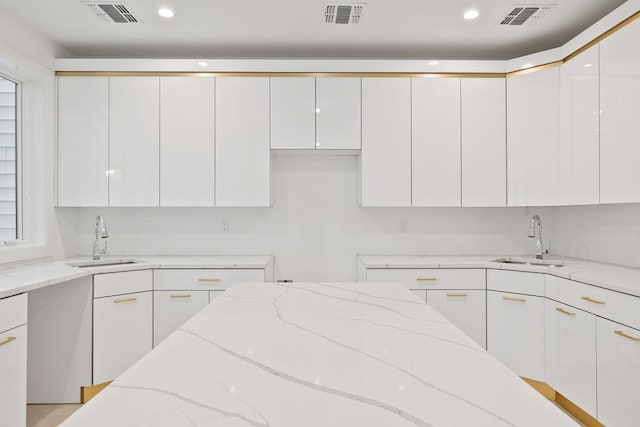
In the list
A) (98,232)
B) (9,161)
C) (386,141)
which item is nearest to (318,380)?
(386,141)

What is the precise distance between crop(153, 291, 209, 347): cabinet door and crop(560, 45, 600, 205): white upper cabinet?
2.83 m

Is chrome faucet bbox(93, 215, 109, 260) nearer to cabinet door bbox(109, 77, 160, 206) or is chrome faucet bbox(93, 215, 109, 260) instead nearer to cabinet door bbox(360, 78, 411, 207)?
cabinet door bbox(109, 77, 160, 206)

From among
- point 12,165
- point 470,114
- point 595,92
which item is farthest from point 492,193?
point 12,165

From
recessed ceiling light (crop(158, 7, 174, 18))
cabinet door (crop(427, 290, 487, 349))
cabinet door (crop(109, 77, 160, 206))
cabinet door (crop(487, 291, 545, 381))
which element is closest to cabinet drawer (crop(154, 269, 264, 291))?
cabinet door (crop(109, 77, 160, 206))

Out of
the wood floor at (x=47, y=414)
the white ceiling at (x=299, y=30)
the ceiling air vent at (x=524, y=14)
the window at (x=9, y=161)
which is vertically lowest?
the wood floor at (x=47, y=414)

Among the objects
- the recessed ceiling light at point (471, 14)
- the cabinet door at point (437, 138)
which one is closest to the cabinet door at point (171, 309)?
the cabinet door at point (437, 138)

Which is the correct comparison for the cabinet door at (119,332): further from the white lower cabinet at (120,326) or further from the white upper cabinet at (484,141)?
the white upper cabinet at (484,141)

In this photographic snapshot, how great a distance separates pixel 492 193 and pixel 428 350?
242 cm

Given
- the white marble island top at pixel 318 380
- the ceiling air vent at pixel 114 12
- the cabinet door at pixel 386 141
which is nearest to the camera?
the white marble island top at pixel 318 380

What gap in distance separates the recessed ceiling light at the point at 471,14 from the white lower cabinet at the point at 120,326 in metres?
2.97

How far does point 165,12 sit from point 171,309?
2.12 meters

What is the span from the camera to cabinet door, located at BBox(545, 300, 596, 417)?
6.84ft

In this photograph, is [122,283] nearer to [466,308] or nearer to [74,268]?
[74,268]

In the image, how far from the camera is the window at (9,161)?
2734 millimetres
